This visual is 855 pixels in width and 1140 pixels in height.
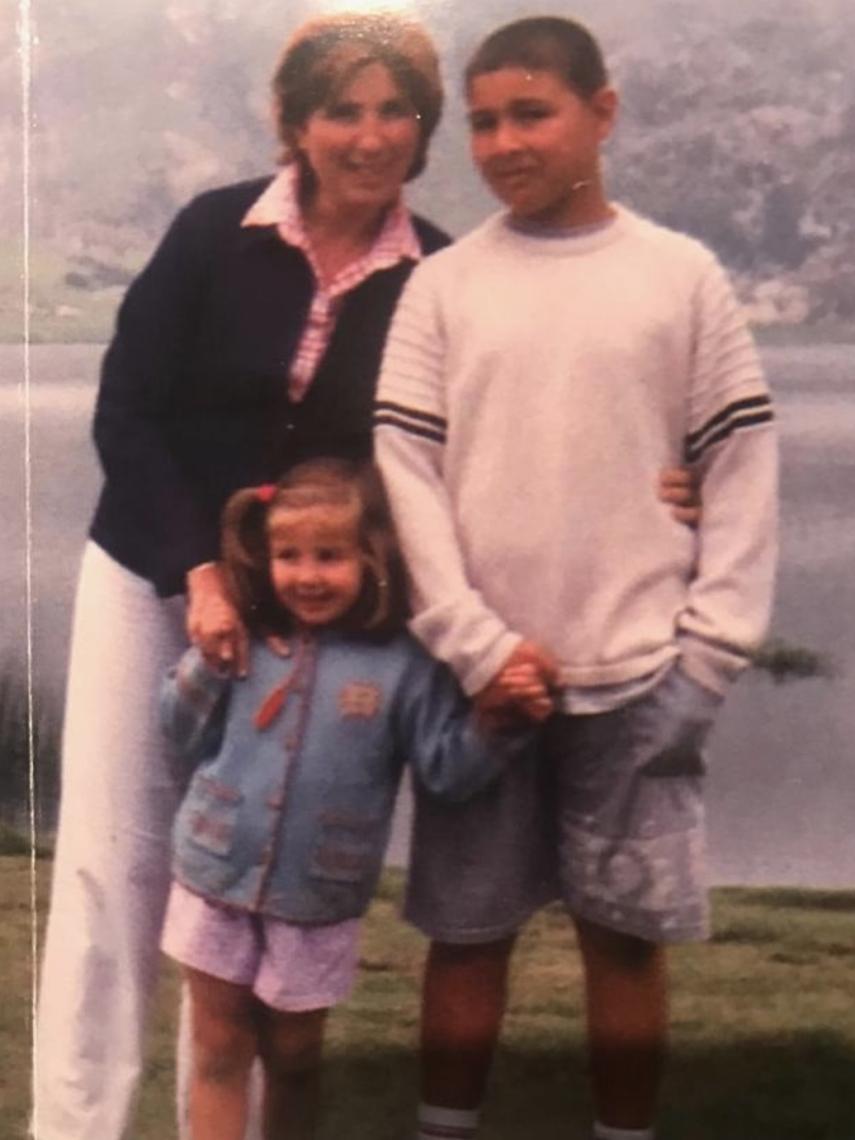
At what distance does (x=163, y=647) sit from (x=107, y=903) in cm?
30

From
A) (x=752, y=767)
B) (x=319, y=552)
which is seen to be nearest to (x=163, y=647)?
(x=319, y=552)

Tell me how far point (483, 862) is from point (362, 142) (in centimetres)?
78

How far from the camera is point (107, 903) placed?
6.13 ft

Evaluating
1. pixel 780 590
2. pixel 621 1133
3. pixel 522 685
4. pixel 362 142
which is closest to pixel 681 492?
pixel 780 590

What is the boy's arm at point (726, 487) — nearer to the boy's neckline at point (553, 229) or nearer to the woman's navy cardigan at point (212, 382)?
the boy's neckline at point (553, 229)

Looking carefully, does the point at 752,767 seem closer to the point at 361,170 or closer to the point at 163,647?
the point at 163,647

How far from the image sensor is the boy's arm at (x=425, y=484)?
5.80 ft

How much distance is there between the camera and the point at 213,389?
180cm

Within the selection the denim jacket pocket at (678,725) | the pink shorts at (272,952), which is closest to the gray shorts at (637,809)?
the denim jacket pocket at (678,725)

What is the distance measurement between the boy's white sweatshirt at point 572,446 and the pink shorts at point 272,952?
1.06 feet

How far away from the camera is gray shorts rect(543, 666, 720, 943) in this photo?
5.84 feet

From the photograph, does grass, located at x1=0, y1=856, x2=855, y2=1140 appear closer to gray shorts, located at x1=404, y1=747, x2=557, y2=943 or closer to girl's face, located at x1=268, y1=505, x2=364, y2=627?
gray shorts, located at x1=404, y1=747, x2=557, y2=943

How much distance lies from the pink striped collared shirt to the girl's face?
13 cm

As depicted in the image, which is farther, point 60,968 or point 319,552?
point 60,968
